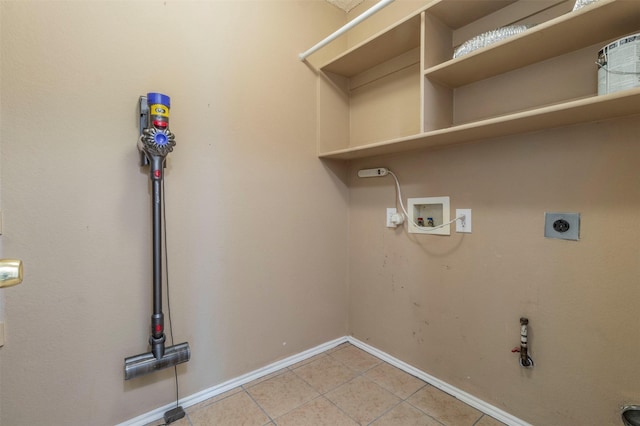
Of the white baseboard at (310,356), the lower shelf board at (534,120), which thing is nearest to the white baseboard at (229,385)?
the white baseboard at (310,356)

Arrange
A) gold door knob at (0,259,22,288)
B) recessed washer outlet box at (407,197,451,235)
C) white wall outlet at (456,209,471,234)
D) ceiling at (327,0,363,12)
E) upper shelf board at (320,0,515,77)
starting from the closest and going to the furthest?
gold door knob at (0,259,22,288) → upper shelf board at (320,0,515,77) → white wall outlet at (456,209,471,234) → recessed washer outlet box at (407,197,451,235) → ceiling at (327,0,363,12)

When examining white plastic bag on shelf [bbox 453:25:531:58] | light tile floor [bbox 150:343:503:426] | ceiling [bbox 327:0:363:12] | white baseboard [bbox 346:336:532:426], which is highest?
ceiling [bbox 327:0:363:12]

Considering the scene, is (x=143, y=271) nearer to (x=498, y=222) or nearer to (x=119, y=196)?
A: (x=119, y=196)

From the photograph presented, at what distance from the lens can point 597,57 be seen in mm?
1123

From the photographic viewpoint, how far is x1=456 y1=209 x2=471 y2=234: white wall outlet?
5.03ft

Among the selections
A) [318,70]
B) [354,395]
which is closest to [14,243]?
[354,395]

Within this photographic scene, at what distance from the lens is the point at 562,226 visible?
4.04ft

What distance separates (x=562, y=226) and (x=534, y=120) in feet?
1.59

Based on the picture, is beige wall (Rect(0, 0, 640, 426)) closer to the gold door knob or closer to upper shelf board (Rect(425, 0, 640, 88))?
upper shelf board (Rect(425, 0, 640, 88))

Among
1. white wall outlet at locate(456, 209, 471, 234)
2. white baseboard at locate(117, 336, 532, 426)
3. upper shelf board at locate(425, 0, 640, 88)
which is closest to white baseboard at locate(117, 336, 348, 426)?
white baseboard at locate(117, 336, 532, 426)

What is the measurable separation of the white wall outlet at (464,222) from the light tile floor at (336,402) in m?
0.94

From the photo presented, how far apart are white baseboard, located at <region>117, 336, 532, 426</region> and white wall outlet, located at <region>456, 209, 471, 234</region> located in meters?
0.90

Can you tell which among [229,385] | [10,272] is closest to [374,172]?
[229,385]

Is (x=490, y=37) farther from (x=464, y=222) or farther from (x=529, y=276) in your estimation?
(x=529, y=276)
